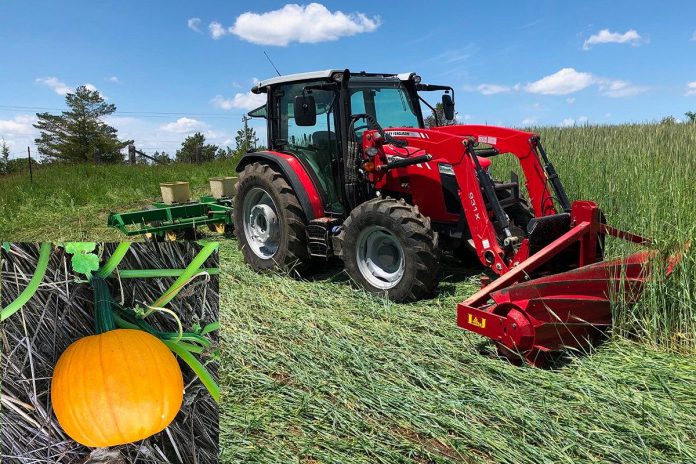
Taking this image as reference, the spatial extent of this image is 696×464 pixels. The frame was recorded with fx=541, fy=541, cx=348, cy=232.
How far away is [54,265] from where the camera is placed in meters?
0.84

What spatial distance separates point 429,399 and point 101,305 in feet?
8.02

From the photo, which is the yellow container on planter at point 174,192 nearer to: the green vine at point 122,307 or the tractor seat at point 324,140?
the tractor seat at point 324,140

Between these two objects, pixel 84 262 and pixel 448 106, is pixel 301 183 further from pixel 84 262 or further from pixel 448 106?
pixel 84 262

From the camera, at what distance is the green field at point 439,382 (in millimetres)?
2590

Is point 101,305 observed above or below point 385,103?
below

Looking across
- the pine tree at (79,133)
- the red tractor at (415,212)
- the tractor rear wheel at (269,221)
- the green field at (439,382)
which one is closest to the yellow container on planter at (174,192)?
the red tractor at (415,212)

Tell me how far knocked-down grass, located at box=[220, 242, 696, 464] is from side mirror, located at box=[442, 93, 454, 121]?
3.00 m

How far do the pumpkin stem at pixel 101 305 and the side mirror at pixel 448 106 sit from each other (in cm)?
593

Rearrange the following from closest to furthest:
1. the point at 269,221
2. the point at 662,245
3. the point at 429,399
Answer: the point at 429,399, the point at 662,245, the point at 269,221

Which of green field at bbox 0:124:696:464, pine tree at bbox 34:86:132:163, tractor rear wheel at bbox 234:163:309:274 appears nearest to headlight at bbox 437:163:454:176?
green field at bbox 0:124:696:464

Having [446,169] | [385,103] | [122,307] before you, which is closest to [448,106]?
[385,103]

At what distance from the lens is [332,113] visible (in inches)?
213

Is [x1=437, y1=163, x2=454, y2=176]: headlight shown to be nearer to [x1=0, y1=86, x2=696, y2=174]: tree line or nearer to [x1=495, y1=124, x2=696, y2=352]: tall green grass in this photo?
[x1=495, y1=124, x2=696, y2=352]: tall green grass

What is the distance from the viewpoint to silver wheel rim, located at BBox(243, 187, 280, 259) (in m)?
6.04
